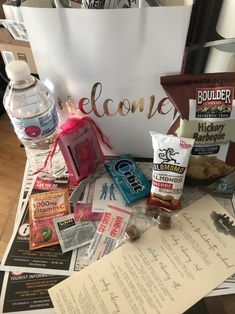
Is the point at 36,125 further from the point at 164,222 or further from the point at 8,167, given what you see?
the point at 8,167

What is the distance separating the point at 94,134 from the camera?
24.3 inches

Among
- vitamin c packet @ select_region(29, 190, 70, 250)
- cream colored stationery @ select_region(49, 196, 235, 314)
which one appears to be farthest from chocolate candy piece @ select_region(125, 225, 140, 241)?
vitamin c packet @ select_region(29, 190, 70, 250)

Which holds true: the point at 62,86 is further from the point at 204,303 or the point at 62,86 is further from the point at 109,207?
the point at 204,303

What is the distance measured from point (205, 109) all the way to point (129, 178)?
21 cm

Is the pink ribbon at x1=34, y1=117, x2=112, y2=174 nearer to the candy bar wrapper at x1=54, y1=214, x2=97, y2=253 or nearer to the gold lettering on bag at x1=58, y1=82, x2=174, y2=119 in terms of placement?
the gold lettering on bag at x1=58, y1=82, x2=174, y2=119

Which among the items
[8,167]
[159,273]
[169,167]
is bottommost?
[8,167]

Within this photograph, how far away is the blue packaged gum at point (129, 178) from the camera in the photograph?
59cm

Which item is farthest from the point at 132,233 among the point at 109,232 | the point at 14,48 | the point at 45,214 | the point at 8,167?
the point at 8,167

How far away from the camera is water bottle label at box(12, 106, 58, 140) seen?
54cm

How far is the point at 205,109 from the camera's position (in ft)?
1.65

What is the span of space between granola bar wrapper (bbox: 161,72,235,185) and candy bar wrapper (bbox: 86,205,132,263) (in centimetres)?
17

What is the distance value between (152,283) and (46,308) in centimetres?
17

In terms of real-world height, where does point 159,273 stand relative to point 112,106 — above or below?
below

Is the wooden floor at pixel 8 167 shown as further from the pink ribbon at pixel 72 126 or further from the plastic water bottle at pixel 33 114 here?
the pink ribbon at pixel 72 126
